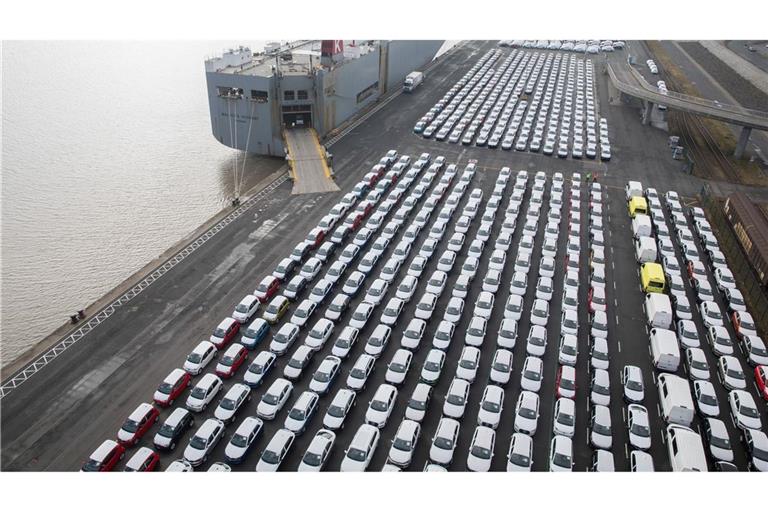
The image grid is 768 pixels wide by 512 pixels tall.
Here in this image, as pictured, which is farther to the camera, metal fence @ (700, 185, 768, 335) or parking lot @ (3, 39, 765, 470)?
metal fence @ (700, 185, 768, 335)

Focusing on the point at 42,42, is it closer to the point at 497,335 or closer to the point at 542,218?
the point at 542,218

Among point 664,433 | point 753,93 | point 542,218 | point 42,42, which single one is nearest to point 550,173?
point 542,218

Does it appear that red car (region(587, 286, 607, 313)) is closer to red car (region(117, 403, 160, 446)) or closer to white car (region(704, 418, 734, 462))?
white car (region(704, 418, 734, 462))

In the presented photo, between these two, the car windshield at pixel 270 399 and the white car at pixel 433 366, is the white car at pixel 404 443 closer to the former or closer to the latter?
the white car at pixel 433 366

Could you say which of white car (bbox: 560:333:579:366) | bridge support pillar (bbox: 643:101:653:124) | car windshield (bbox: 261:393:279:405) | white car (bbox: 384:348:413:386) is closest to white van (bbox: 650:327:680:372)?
white car (bbox: 560:333:579:366)

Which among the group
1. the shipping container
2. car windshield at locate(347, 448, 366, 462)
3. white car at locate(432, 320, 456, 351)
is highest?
the shipping container

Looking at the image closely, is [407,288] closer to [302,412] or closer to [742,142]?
[302,412]


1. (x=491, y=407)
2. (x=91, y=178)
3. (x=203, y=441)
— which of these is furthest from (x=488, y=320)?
(x=91, y=178)
